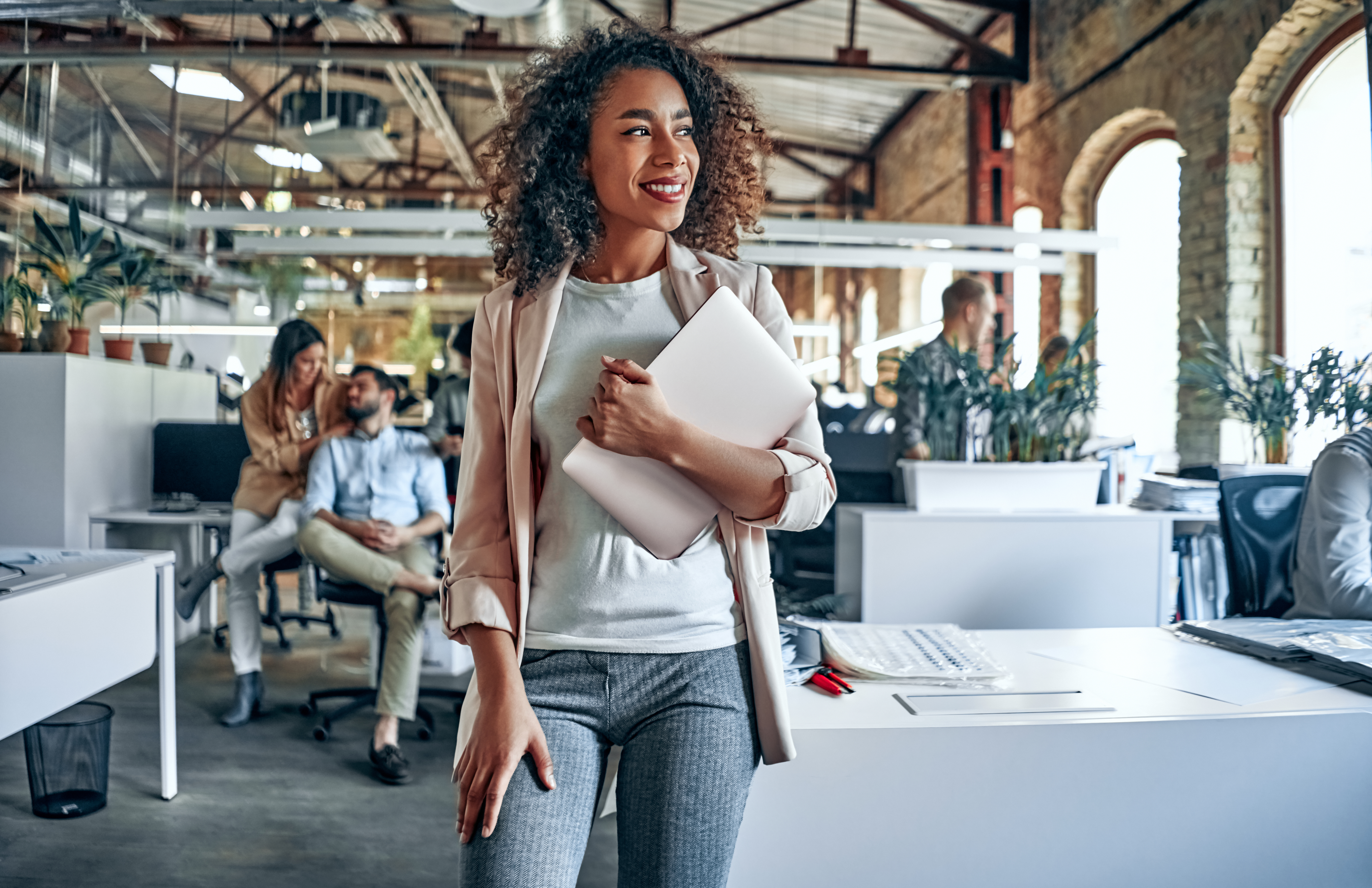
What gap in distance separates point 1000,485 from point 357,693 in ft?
8.11

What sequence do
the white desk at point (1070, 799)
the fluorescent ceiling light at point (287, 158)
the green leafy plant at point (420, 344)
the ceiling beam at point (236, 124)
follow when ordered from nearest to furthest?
the white desk at point (1070, 799) → the fluorescent ceiling light at point (287, 158) → the ceiling beam at point (236, 124) → the green leafy plant at point (420, 344)

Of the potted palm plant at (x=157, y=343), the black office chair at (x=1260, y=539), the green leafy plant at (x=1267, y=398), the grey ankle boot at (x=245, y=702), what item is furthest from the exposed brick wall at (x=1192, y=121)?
the potted palm plant at (x=157, y=343)

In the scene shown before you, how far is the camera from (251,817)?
108 inches

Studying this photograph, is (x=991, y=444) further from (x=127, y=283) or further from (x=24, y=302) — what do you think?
(x=24, y=302)

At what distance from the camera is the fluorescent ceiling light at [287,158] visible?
8680 mm

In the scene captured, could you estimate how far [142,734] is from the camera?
3.48m

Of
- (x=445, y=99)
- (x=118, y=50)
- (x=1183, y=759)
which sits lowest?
(x=1183, y=759)

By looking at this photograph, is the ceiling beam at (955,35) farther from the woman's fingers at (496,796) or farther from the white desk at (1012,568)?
the woman's fingers at (496,796)

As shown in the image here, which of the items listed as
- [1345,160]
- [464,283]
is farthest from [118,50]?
[464,283]

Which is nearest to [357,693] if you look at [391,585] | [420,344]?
[391,585]

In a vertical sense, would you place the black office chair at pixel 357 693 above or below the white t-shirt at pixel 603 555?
below

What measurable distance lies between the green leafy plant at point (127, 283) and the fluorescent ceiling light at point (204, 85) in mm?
3016

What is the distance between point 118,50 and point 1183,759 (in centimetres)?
775

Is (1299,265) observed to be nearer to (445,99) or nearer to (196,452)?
(196,452)
